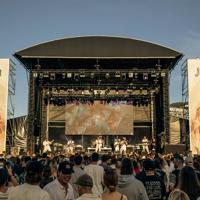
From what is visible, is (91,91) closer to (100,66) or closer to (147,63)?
(100,66)

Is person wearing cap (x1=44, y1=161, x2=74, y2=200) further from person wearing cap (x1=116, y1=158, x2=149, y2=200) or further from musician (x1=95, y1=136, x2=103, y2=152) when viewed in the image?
musician (x1=95, y1=136, x2=103, y2=152)

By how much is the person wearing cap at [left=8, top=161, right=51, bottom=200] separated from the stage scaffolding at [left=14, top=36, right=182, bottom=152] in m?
22.2

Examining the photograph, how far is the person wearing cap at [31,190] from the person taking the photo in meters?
3.58

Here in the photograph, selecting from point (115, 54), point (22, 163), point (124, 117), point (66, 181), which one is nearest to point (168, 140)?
point (124, 117)

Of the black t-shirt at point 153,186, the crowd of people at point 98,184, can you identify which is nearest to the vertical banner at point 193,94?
the crowd of people at point 98,184

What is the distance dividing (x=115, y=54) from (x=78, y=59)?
265cm

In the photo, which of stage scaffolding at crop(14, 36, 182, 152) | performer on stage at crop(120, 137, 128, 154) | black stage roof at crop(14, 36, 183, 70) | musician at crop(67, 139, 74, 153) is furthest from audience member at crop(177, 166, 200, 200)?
musician at crop(67, 139, 74, 153)

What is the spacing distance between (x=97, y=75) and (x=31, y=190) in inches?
944

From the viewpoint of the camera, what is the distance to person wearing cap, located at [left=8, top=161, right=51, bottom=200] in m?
3.58

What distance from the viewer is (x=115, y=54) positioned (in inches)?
1022

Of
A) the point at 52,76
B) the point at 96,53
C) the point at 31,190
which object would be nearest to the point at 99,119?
the point at 52,76

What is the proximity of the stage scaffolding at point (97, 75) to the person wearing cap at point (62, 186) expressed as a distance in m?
21.4

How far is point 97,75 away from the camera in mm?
27438

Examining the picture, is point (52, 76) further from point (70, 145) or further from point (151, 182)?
point (151, 182)
